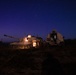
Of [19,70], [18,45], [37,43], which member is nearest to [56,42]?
[37,43]

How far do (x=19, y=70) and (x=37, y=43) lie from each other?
31551mm

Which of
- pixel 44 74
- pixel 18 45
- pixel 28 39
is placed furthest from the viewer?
pixel 28 39

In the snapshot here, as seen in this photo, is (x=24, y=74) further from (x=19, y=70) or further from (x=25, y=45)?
(x=25, y=45)

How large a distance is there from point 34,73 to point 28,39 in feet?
104

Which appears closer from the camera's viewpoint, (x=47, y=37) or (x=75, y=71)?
(x=75, y=71)

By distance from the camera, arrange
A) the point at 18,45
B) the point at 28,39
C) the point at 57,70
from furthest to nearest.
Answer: the point at 28,39, the point at 18,45, the point at 57,70

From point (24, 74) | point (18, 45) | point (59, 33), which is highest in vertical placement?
point (59, 33)

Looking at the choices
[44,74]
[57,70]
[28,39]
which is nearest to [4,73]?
[44,74]

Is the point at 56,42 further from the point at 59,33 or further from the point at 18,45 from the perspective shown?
the point at 18,45

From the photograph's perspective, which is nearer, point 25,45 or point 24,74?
point 24,74

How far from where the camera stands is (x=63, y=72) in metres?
10.1

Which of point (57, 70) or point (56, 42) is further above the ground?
point (56, 42)

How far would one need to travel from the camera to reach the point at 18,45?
129 ft

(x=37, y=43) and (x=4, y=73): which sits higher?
(x=37, y=43)
